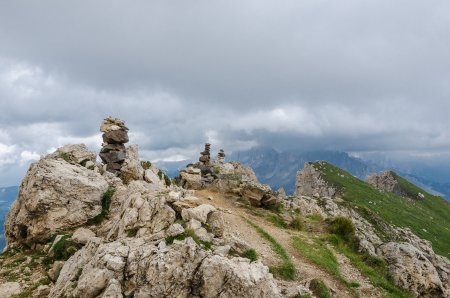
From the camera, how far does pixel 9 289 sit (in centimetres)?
2769

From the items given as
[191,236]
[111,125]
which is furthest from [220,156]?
[191,236]

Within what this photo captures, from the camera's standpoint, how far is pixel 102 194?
134 feet

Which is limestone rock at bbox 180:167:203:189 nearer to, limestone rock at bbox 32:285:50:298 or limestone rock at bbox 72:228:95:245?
limestone rock at bbox 72:228:95:245

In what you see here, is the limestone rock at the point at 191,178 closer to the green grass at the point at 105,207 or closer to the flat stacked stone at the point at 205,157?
the flat stacked stone at the point at 205,157

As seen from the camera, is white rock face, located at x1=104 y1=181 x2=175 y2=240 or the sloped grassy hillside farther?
the sloped grassy hillside

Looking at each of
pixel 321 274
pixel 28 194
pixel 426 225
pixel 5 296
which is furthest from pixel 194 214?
pixel 426 225

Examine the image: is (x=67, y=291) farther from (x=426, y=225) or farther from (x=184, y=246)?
(x=426, y=225)

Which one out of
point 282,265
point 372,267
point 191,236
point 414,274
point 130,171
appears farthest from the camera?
point 130,171

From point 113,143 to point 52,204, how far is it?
2034cm

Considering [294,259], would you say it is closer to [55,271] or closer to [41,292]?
[55,271]

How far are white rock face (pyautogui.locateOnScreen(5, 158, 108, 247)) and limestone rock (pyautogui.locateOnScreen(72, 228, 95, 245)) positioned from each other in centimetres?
265

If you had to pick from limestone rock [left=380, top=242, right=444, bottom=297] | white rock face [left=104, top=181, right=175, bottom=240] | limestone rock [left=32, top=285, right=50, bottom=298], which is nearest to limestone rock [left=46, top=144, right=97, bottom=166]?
white rock face [left=104, top=181, right=175, bottom=240]

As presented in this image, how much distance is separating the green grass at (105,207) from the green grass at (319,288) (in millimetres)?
23377

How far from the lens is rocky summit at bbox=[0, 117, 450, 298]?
22328 millimetres
